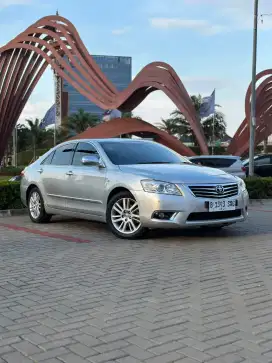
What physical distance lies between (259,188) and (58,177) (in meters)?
7.21

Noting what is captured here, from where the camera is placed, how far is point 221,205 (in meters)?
7.07

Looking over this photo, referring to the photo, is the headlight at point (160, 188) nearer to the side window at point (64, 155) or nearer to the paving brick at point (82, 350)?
the side window at point (64, 155)

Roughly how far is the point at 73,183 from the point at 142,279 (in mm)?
3530

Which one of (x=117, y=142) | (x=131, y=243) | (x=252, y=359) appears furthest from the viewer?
(x=117, y=142)

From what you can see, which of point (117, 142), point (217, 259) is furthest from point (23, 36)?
point (217, 259)

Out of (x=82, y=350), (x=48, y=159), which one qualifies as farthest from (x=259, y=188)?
(x=82, y=350)

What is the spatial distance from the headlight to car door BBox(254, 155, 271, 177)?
52.5 ft

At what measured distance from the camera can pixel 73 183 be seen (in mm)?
8242

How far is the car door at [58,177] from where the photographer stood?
8477mm

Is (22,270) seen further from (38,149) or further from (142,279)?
(38,149)

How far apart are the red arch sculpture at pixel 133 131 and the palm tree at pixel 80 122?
71.6 ft

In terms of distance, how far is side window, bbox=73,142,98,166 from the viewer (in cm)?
828

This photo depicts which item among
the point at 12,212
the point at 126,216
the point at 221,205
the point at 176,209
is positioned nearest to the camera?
the point at 176,209

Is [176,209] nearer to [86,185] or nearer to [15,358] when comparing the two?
[86,185]
